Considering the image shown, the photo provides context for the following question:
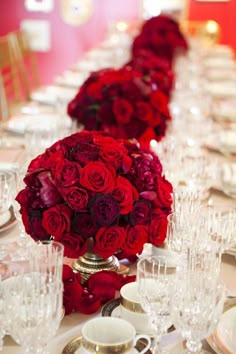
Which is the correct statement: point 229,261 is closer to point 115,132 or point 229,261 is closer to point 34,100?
point 115,132

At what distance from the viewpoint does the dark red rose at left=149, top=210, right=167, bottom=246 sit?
115cm

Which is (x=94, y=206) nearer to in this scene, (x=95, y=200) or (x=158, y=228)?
(x=95, y=200)

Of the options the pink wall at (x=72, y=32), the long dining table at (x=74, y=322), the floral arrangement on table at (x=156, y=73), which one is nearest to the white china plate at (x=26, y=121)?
the floral arrangement on table at (x=156, y=73)

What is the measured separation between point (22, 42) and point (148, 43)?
1.23 metres

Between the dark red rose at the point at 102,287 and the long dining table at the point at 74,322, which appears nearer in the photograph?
the long dining table at the point at 74,322

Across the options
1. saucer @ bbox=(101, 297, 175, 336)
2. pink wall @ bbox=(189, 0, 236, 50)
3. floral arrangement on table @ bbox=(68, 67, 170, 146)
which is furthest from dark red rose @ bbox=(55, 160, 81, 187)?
pink wall @ bbox=(189, 0, 236, 50)

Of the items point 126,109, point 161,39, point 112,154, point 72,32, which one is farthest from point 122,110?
point 72,32

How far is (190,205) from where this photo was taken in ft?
4.25

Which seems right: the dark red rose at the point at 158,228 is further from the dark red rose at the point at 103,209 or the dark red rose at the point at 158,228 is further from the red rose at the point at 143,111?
the red rose at the point at 143,111

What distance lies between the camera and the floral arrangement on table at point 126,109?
182 centimetres

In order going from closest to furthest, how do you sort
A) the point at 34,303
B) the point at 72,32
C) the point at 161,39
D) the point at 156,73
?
the point at 34,303, the point at 156,73, the point at 161,39, the point at 72,32

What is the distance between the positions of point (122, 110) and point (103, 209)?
2.49ft

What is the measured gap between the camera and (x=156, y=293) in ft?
3.17

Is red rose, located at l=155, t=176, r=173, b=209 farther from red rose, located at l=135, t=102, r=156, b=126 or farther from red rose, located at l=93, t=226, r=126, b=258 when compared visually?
red rose, located at l=135, t=102, r=156, b=126
